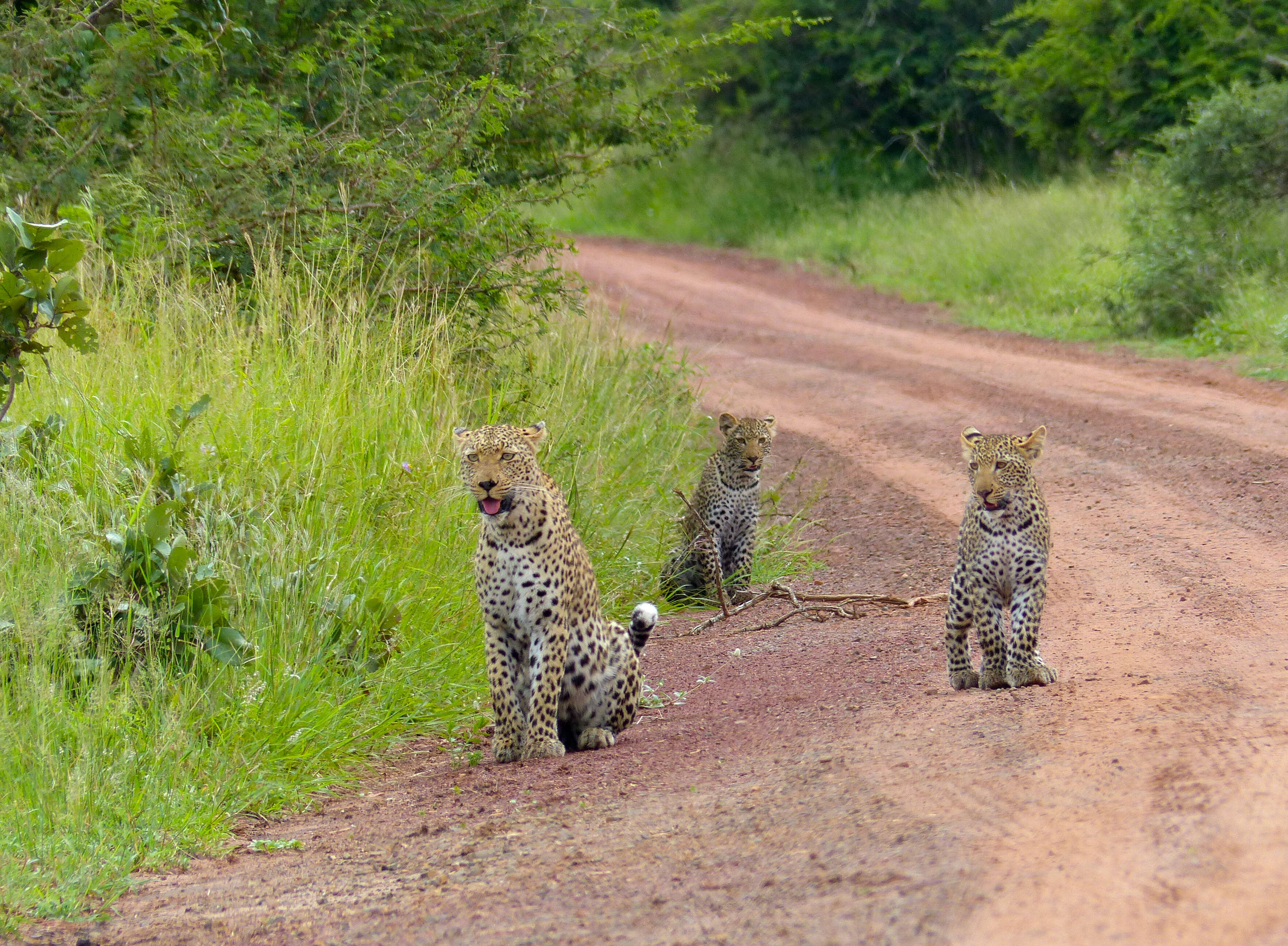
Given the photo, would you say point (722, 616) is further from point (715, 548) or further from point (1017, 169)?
point (1017, 169)

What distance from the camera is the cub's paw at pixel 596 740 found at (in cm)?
575

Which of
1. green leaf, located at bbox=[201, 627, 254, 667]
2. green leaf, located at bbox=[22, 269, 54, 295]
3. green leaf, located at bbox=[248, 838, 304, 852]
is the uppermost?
green leaf, located at bbox=[22, 269, 54, 295]

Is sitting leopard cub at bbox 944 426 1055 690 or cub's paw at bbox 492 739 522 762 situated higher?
sitting leopard cub at bbox 944 426 1055 690

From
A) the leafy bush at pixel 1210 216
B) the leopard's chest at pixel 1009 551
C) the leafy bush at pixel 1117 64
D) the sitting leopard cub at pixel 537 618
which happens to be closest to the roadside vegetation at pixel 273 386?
the sitting leopard cub at pixel 537 618

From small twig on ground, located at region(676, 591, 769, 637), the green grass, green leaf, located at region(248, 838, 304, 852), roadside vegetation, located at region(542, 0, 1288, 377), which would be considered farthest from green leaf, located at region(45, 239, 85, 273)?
roadside vegetation, located at region(542, 0, 1288, 377)

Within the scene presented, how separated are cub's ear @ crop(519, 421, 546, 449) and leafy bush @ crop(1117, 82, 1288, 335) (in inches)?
436

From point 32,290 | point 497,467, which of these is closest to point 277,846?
point 497,467

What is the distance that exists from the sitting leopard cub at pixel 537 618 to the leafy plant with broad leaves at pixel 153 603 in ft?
3.27

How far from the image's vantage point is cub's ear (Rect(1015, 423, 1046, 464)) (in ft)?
18.1

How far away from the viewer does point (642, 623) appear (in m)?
5.97

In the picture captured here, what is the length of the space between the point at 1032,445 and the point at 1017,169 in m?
19.8

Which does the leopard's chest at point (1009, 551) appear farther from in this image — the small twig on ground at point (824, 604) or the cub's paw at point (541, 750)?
the small twig on ground at point (824, 604)

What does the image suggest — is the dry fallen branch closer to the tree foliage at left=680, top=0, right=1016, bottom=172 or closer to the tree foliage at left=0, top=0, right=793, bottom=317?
the tree foliage at left=0, top=0, right=793, bottom=317

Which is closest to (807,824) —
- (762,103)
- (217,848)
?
(217,848)
